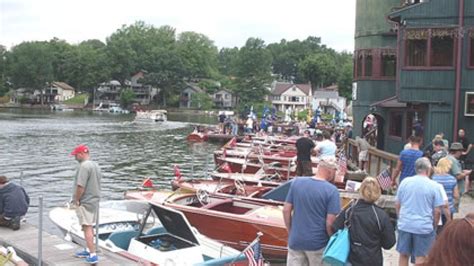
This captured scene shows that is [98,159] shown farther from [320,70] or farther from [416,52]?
[320,70]

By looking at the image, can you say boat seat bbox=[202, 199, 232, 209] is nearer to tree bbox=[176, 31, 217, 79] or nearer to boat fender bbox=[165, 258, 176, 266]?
boat fender bbox=[165, 258, 176, 266]

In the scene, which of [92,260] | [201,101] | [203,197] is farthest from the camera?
[201,101]

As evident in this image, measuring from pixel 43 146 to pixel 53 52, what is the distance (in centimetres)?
11276

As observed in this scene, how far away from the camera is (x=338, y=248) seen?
22.9ft

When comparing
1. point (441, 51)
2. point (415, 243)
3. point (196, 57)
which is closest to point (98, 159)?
point (441, 51)

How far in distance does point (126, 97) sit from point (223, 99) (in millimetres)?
21756

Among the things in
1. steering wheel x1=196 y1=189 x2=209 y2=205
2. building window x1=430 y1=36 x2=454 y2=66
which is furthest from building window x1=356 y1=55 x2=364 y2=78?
steering wheel x1=196 y1=189 x2=209 y2=205

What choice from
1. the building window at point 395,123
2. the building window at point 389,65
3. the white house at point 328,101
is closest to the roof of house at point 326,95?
the white house at point 328,101

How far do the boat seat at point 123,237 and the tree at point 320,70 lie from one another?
135413mm

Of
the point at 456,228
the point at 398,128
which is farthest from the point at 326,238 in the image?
the point at 398,128

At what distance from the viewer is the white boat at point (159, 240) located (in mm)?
10211

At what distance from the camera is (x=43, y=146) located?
148 feet

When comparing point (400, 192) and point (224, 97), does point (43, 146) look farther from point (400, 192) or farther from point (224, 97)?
point (224, 97)

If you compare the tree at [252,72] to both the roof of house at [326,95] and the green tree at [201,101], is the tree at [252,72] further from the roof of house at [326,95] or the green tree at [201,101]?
the roof of house at [326,95]
